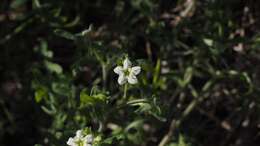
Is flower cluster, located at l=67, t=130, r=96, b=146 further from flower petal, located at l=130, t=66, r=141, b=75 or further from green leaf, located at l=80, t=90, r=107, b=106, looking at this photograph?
flower petal, located at l=130, t=66, r=141, b=75

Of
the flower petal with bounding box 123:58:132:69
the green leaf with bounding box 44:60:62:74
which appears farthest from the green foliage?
the flower petal with bounding box 123:58:132:69

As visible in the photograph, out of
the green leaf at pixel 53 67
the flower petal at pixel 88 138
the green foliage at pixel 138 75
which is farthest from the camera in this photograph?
the green leaf at pixel 53 67

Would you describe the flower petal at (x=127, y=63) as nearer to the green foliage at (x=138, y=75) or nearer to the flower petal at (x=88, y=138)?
the green foliage at (x=138, y=75)

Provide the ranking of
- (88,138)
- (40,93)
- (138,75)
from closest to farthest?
1. (88,138)
2. (138,75)
3. (40,93)

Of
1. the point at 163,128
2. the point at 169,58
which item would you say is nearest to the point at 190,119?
the point at 163,128

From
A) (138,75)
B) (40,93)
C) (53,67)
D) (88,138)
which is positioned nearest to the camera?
(88,138)

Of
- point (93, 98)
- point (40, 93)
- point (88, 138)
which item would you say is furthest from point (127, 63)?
point (40, 93)

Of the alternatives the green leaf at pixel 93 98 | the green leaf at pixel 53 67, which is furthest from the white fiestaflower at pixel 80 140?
the green leaf at pixel 53 67

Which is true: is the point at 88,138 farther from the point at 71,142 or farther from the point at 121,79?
the point at 121,79

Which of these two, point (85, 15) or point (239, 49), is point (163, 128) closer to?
point (239, 49)

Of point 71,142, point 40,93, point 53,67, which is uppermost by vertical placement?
point 53,67
